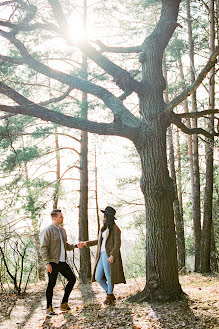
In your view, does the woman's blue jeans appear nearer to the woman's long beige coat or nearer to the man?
the woman's long beige coat

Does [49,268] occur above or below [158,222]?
below

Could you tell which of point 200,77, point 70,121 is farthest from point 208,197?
point 70,121

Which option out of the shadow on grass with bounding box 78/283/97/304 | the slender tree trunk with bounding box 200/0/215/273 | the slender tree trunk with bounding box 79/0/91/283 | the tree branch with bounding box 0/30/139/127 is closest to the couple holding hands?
the shadow on grass with bounding box 78/283/97/304

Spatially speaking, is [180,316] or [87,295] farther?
[87,295]

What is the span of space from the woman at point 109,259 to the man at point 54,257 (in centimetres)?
67

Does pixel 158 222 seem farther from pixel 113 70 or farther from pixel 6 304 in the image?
pixel 6 304

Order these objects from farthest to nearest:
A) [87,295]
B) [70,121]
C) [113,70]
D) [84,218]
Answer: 1. [84,218]
2. [87,295]
3. [113,70]
4. [70,121]

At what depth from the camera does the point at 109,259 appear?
6570 mm

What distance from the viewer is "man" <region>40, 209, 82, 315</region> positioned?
6.21 meters

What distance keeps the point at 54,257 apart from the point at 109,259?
1029 millimetres

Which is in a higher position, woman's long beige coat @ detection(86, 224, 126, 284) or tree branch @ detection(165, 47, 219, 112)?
tree branch @ detection(165, 47, 219, 112)

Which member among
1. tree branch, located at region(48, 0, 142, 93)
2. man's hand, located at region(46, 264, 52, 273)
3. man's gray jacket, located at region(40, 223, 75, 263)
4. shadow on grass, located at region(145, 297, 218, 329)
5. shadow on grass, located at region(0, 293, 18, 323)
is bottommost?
shadow on grass, located at region(0, 293, 18, 323)

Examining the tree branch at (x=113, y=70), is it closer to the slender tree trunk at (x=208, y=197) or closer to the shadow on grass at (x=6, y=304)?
the slender tree trunk at (x=208, y=197)

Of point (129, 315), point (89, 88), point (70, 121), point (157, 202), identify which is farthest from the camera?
point (89, 88)
